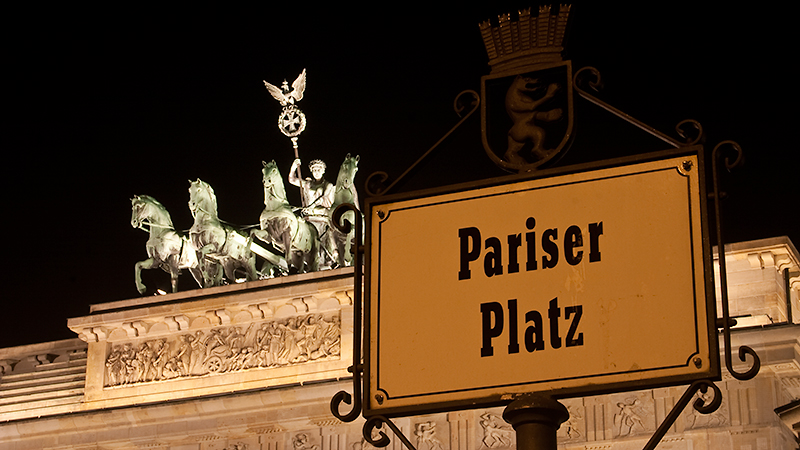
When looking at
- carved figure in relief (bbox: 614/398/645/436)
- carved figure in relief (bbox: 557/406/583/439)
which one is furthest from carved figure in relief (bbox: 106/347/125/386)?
carved figure in relief (bbox: 614/398/645/436)

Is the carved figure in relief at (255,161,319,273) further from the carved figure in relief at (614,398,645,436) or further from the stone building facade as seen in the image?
the carved figure in relief at (614,398,645,436)

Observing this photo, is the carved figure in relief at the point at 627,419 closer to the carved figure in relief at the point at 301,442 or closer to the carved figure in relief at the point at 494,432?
the carved figure in relief at the point at 494,432

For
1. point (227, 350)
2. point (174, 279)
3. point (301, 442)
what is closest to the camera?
point (301, 442)

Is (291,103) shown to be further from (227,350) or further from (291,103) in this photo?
(227,350)

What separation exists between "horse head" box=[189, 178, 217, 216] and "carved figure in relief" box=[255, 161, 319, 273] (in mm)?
990

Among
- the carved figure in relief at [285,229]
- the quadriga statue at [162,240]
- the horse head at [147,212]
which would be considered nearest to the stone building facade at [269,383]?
the carved figure in relief at [285,229]

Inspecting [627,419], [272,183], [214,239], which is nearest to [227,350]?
[214,239]

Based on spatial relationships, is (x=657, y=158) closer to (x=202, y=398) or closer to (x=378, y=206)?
(x=378, y=206)

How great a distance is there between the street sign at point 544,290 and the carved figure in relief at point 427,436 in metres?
22.6

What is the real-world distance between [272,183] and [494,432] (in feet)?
21.5

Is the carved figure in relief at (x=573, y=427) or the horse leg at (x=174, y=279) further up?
the horse leg at (x=174, y=279)

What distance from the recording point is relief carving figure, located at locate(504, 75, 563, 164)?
2600 mm

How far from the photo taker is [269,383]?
2725 centimetres

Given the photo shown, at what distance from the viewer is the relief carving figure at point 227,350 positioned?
27.2 meters
